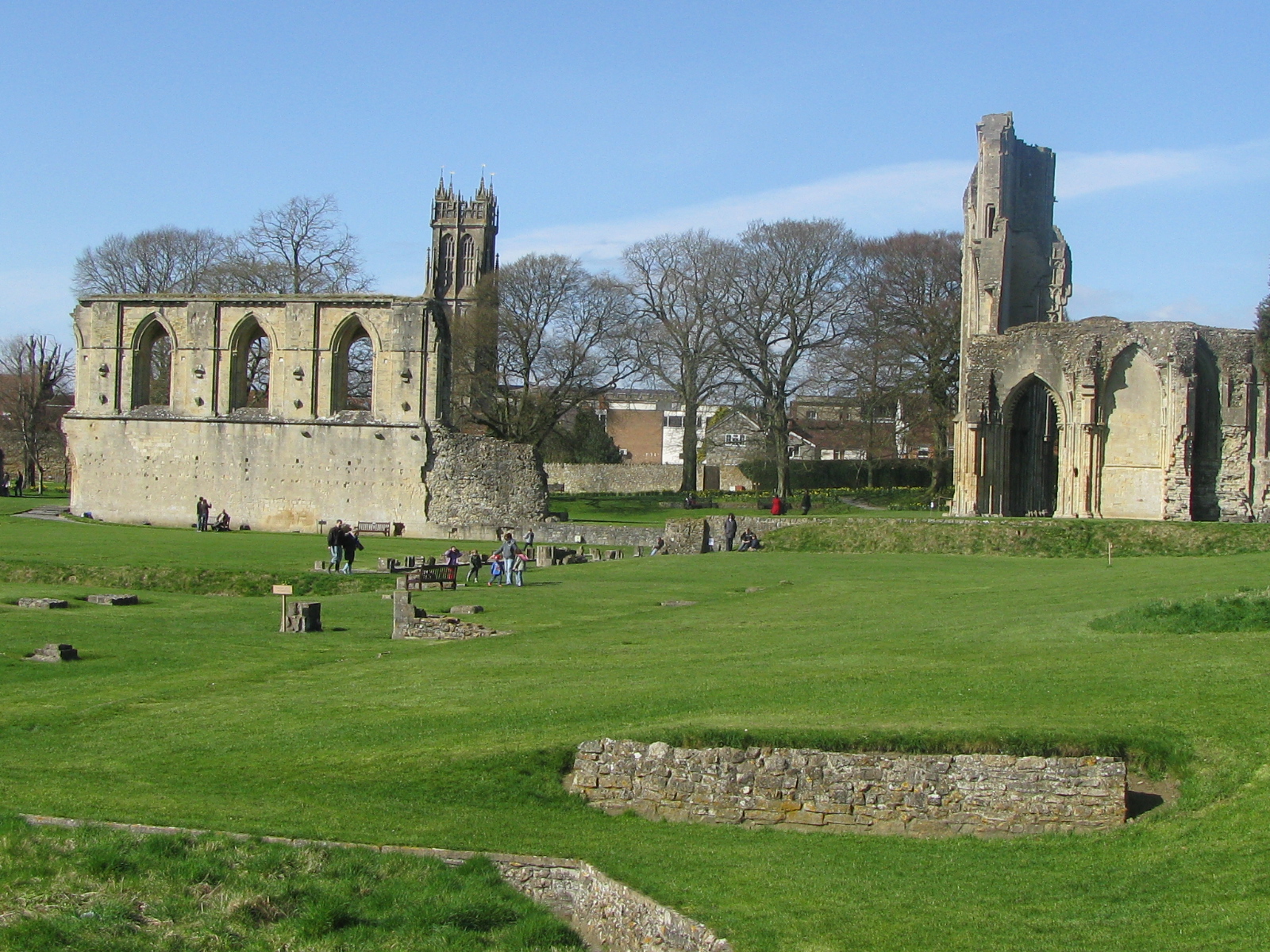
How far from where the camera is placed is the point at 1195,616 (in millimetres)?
17688

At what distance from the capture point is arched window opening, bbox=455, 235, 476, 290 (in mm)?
124062

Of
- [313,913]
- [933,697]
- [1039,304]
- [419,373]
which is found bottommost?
[313,913]

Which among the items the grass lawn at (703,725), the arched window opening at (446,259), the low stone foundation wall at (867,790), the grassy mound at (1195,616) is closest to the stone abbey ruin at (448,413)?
the grass lawn at (703,725)

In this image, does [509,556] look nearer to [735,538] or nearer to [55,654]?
[735,538]

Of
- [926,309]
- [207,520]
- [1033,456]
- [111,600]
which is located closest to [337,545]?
[111,600]

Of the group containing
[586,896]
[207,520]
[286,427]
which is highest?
[286,427]

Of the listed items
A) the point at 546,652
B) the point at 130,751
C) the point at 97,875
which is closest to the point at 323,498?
the point at 546,652

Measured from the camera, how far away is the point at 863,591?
25.8 meters

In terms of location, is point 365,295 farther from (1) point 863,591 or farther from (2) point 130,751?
(2) point 130,751

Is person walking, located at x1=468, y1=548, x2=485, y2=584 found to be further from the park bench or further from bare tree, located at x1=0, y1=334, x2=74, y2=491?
bare tree, located at x1=0, y1=334, x2=74, y2=491

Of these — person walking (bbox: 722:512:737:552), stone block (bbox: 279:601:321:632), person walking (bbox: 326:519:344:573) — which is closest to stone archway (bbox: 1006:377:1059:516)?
person walking (bbox: 722:512:737:552)

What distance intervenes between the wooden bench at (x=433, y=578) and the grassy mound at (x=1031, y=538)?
11008 mm

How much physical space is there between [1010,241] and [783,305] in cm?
1392

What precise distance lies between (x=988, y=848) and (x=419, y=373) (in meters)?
38.8
